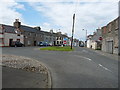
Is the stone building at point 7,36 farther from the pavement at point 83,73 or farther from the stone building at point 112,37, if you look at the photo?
the stone building at point 112,37

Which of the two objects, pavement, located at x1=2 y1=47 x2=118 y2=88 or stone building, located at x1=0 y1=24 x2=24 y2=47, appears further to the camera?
stone building, located at x1=0 y1=24 x2=24 y2=47

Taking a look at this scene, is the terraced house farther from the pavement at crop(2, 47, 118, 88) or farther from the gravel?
the pavement at crop(2, 47, 118, 88)

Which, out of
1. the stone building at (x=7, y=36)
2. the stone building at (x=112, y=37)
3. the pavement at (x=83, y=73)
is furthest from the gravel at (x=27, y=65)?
the stone building at (x=7, y=36)

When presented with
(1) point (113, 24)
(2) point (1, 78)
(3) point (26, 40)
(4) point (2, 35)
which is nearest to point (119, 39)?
(1) point (113, 24)

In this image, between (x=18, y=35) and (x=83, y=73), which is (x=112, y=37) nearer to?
(x=83, y=73)

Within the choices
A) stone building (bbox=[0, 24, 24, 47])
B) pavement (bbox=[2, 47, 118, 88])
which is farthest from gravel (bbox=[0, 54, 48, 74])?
stone building (bbox=[0, 24, 24, 47])

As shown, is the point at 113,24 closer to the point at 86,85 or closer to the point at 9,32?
the point at 86,85

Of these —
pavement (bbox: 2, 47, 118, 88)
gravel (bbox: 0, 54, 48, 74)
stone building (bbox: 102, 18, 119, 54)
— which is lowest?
pavement (bbox: 2, 47, 118, 88)

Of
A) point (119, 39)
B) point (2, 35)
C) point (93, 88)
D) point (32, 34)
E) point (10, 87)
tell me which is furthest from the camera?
point (32, 34)

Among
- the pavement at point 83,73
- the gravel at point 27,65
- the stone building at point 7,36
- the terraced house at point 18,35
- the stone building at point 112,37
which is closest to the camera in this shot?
the pavement at point 83,73

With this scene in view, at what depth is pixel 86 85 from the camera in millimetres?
4930

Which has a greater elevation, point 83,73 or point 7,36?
point 7,36

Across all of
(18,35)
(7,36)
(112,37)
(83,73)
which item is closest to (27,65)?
(83,73)

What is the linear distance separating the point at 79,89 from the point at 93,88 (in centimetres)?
59
